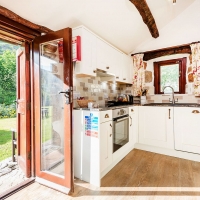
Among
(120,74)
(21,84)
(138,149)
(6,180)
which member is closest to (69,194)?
(6,180)

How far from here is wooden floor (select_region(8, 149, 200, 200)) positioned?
153cm

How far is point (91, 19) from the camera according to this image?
217cm

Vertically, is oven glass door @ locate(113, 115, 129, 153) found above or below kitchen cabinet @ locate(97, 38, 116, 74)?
below

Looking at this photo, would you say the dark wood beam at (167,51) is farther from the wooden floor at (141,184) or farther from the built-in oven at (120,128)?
the wooden floor at (141,184)

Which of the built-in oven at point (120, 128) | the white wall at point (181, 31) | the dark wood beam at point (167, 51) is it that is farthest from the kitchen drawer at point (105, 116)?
the white wall at point (181, 31)

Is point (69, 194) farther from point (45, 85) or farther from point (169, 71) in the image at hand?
point (169, 71)

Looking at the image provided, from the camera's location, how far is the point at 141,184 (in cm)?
173

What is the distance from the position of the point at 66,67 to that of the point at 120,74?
A: 1.70 meters

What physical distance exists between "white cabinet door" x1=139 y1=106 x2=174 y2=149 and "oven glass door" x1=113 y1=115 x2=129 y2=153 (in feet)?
1.60

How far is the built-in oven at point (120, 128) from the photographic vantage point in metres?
2.14

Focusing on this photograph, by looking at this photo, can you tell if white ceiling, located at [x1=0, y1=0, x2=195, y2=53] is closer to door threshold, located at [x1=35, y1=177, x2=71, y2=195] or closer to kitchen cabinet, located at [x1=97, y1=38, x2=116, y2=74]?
kitchen cabinet, located at [x1=97, y1=38, x2=116, y2=74]

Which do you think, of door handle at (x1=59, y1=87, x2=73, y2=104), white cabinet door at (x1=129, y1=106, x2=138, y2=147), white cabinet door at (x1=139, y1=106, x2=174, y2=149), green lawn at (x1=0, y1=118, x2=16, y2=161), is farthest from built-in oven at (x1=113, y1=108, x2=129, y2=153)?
green lawn at (x1=0, y1=118, x2=16, y2=161)

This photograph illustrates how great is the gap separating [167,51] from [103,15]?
70.2 inches

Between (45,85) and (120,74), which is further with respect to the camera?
(120,74)
